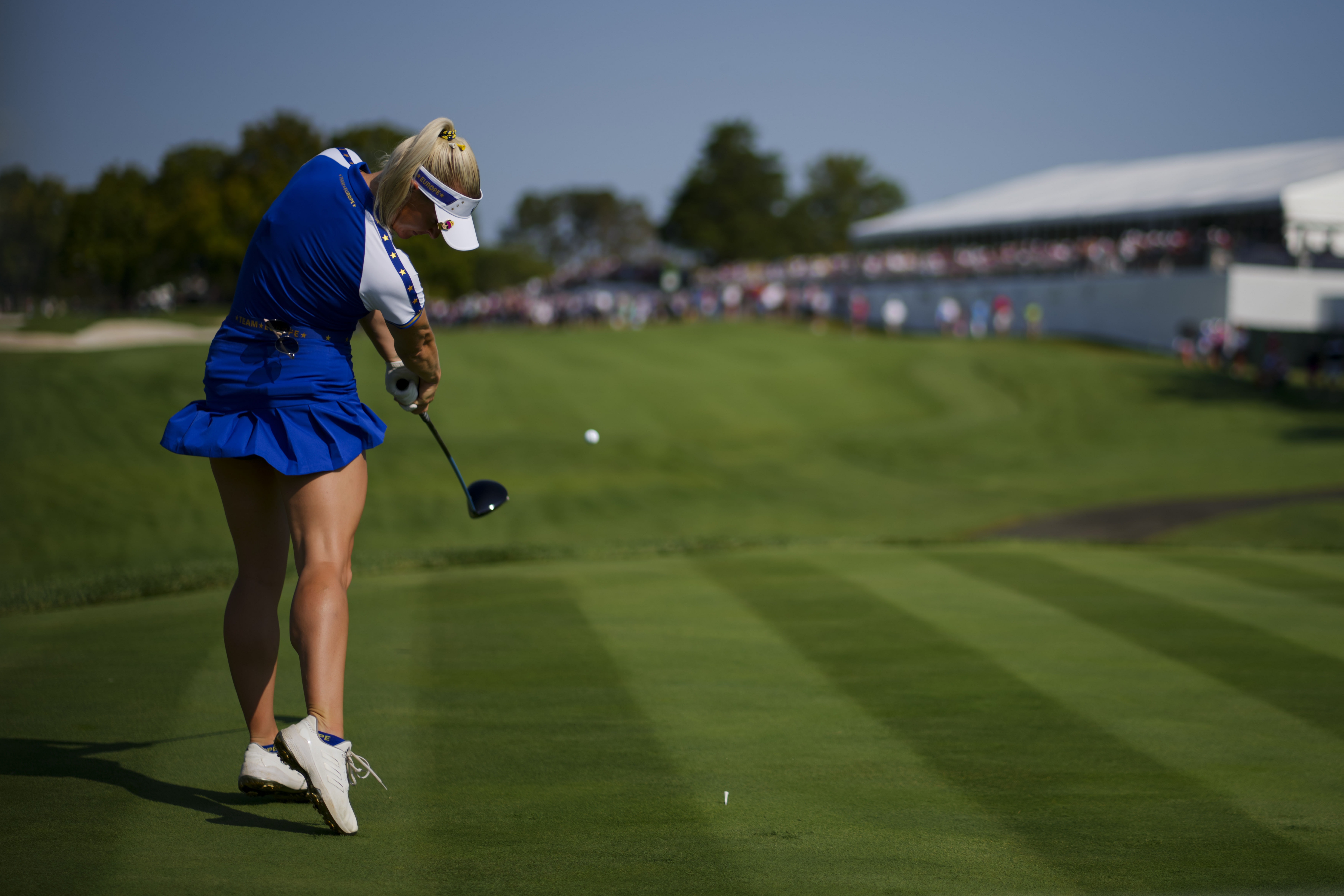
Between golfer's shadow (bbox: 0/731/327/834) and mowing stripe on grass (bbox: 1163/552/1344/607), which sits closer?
golfer's shadow (bbox: 0/731/327/834)

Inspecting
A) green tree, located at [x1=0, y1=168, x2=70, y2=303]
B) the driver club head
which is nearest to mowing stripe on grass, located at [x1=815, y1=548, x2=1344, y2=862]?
the driver club head

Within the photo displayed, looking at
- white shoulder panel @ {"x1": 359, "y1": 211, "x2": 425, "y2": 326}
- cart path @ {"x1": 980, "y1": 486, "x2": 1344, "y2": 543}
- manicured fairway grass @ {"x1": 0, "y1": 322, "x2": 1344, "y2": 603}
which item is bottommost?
cart path @ {"x1": 980, "y1": 486, "x2": 1344, "y2": 543}

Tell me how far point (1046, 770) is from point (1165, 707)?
1.09 m

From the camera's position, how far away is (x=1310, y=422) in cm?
2958

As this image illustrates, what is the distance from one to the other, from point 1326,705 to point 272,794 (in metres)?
4.36

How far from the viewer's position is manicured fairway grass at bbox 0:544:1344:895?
349 cm

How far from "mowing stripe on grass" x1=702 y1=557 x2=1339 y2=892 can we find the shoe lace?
6.51 ft

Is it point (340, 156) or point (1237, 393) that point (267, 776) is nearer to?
point (340, 156)

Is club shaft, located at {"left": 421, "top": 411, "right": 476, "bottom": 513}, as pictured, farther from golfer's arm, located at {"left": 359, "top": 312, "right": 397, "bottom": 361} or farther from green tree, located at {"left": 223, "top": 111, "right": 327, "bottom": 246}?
green tree, located at {"left": 223, "top": 111, "right": 327, "bottom": 246}

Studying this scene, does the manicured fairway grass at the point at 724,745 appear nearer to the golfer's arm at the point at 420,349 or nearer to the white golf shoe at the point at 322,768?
the white golf shoe at the point at 322,768

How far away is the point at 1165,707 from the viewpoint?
5.20 m

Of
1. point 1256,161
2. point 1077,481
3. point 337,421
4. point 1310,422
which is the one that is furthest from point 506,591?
point 1256,161

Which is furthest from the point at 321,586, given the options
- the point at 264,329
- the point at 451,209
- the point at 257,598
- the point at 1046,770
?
the point at 1046,770

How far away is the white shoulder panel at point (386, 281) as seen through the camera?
3713 millimetres
